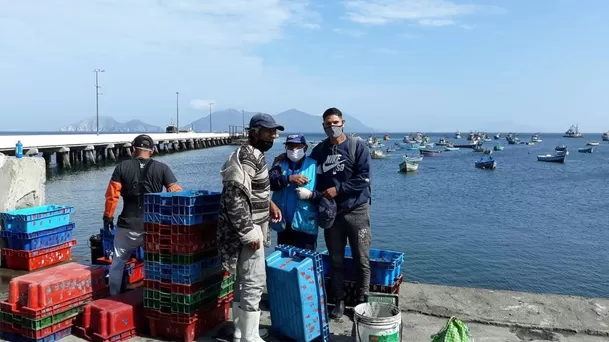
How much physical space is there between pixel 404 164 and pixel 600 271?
104 feet

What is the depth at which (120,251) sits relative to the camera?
525 centimetres

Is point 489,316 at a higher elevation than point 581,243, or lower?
higher

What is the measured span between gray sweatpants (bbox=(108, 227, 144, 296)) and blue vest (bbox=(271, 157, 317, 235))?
1.55 m

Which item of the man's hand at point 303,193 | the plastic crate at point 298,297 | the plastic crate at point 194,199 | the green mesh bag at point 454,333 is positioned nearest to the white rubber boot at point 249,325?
the plastic crate at point 298,297

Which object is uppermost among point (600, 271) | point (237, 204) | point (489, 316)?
point (237, 204)

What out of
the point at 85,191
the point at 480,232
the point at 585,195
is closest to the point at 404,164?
the point at 585,195

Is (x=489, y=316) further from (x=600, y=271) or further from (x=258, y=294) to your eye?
(x=600, y=271)

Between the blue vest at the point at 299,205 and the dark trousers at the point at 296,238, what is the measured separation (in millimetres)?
120

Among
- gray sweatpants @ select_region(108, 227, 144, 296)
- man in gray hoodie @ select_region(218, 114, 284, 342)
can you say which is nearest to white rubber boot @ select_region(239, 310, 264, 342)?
man in gray hoodie @ select_region(218, 114, 284, 342)

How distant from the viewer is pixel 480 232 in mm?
19375

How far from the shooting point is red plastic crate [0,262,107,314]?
4.34 m

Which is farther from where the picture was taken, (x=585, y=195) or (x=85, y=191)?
(x=585, y=195)

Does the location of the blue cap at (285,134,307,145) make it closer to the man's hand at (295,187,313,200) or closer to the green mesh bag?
the man's hand at (295,187,313,200)

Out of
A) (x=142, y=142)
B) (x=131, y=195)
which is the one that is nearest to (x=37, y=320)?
(x=131, y=195)
